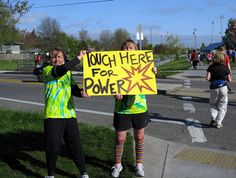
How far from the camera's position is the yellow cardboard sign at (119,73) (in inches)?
182

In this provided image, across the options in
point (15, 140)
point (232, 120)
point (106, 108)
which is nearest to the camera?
point (15, 140)

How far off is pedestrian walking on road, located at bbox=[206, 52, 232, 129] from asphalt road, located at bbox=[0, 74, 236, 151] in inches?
11.3

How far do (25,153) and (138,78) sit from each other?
2188 mm

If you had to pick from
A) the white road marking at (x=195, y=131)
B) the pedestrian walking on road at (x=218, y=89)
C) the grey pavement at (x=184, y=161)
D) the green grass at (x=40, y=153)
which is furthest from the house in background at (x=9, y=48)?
the grey pavement at (x=184, y=161)

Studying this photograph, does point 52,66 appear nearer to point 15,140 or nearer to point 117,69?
point 117,69

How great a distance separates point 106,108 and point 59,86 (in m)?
6.85

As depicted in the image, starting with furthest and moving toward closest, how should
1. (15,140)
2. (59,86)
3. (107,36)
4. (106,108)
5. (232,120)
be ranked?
(107,36) → (106,108) → (232,120) → (15,140) → (59,86)

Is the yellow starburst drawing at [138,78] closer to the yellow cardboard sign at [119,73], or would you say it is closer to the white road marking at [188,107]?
the yellow cardboard sign at [119,73]

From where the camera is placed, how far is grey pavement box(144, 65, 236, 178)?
4.97 metres

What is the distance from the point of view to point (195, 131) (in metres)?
7.88

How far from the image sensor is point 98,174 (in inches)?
192

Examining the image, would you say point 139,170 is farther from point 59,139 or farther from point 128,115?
point 59,139

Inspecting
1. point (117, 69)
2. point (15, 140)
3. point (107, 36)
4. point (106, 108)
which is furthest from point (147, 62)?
point (107, 36)

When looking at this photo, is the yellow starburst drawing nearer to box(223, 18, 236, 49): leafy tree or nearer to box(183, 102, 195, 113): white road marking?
box(183, 102, 195, 113): white road marking
